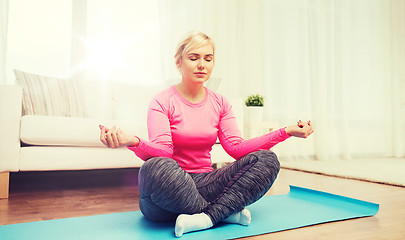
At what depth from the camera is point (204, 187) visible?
1188 millimetres

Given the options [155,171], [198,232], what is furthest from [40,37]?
[198,232]

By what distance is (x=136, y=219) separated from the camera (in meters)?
1.26

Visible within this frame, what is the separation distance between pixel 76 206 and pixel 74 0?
241 cm

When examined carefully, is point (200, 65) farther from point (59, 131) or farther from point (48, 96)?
point (48, 96)

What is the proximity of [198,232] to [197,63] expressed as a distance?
1.88 ft

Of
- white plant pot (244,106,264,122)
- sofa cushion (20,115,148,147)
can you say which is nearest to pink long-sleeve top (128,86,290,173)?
sofa cushion (20,115,148,147)

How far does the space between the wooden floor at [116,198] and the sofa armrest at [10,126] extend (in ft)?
0.62

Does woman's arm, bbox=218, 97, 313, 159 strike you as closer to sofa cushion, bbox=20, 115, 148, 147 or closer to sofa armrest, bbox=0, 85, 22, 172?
sofa cushion, bbox=20, 115, 148, 147

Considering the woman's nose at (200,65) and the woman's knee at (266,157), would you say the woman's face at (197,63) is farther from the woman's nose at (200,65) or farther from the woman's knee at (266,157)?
the woman's knee at (266,157)

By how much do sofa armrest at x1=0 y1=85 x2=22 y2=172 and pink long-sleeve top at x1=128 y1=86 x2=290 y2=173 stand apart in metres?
0.95

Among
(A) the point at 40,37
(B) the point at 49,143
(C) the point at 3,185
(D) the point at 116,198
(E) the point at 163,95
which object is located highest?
(A) the point at 40,37

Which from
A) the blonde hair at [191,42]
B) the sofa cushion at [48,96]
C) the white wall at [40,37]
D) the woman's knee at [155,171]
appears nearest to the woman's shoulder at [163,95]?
the blonde hair at [191,42]

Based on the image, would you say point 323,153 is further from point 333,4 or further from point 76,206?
point 76,206

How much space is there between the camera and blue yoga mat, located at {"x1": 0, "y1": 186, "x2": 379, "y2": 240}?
106cm
